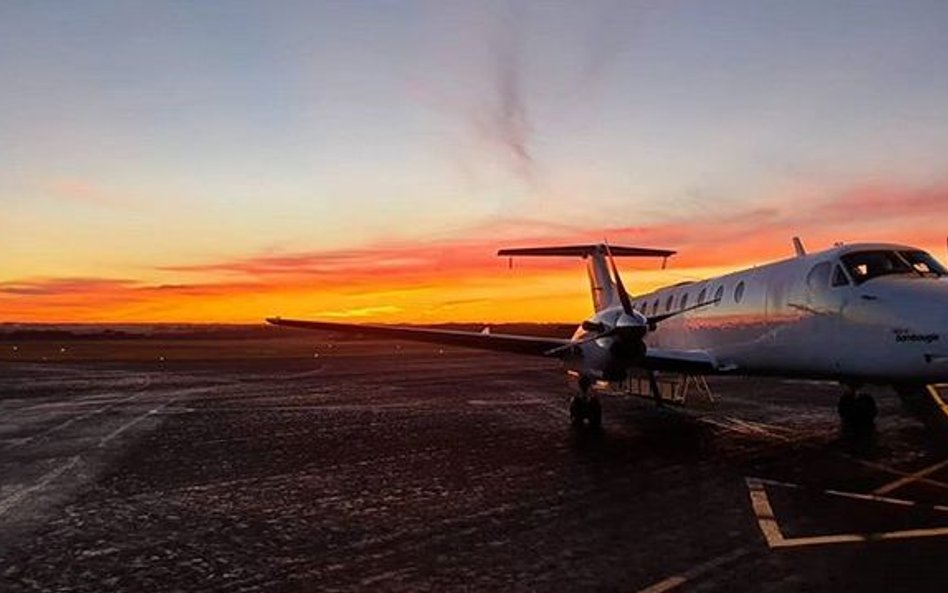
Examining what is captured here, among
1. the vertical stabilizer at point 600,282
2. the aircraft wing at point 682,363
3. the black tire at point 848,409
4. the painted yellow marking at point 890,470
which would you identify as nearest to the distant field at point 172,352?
the vertical stabilizer at point 600,282

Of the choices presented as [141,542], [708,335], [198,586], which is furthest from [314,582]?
[708,335]

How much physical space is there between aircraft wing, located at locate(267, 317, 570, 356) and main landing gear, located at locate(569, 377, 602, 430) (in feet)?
4.62

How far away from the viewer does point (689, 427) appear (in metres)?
17.1

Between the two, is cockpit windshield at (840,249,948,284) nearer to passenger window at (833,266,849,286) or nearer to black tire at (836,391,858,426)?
passenger window at (833,266,849,286)

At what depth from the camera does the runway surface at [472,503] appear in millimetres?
6672

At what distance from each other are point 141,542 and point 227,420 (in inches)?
481

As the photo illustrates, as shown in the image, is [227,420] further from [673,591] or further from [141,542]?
[673,591]

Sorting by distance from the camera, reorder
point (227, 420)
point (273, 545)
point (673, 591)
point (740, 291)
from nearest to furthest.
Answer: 1. point (673, 591)
2. point (273, 545)
3. point (740, 291)
4. point (227, 420)

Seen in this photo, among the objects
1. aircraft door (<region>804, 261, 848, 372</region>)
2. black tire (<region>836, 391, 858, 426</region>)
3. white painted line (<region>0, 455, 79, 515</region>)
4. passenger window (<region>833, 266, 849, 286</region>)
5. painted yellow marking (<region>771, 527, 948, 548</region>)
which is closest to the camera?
painted yellow marking (<region>771, 527, 948, 548</region>)

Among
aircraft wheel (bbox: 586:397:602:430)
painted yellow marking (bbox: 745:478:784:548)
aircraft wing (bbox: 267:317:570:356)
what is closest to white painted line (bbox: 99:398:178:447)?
aircraft wing (bbox: 267:317:570:356)

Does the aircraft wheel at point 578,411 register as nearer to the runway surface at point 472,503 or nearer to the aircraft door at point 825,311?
the runway surface at point 472,503

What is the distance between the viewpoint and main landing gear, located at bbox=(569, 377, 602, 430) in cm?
1731

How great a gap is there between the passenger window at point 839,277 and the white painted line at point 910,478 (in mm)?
3365

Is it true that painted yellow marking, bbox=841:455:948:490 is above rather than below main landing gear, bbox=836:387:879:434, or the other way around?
below
